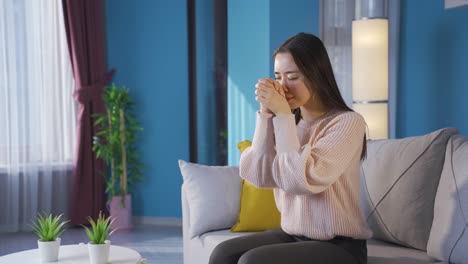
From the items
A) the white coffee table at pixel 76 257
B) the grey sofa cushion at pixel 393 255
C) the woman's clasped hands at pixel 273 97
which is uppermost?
the woman's clasped hands at pixel 273 97

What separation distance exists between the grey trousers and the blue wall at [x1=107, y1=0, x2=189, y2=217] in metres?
3.28

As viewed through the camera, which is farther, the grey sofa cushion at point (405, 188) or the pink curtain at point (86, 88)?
the pink curtain at point (86, 88)

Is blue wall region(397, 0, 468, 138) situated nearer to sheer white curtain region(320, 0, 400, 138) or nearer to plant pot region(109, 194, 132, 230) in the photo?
sheer white curtain region(320, 0, 400, 138)

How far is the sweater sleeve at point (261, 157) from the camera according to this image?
6.24 feet

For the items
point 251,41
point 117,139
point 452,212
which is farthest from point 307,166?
point 117,139

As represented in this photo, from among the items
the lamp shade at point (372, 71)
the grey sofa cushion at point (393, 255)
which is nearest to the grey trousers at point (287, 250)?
the grey sofa cushion at point (393, 255)

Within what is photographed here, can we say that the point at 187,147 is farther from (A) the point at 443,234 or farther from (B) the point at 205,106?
(A) the point at 443,234

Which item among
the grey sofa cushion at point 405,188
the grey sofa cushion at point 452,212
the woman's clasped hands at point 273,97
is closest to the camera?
the woman's clasped hands at point 273,97

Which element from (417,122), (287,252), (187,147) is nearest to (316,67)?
(287,252)

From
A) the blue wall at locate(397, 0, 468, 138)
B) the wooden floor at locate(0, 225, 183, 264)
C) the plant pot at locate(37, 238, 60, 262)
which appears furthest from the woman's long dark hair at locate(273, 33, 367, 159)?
the wooden floor at locate(0, 225, 183, 264)

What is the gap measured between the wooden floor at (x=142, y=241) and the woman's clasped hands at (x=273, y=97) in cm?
221

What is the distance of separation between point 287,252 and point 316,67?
599 millimetres

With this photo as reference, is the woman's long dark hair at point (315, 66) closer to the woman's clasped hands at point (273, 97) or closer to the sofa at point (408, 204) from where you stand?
the woman's clasped hands at point (273, 97)

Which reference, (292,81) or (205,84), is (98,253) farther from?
(205,84)
